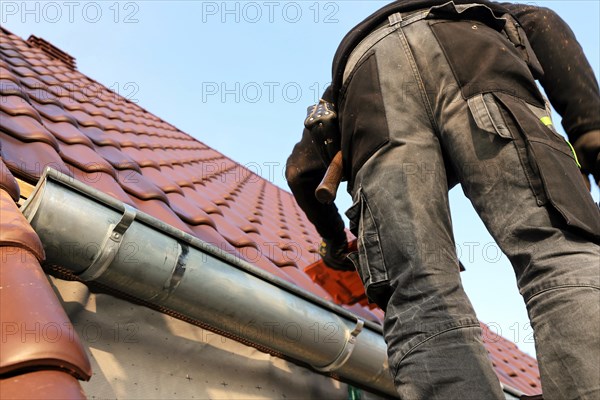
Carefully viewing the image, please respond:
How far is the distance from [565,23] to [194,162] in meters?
3.32

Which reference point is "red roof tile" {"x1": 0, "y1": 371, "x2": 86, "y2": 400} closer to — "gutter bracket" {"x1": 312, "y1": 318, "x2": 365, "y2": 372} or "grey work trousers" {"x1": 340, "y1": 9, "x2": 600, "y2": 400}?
"grey work trousers" {"x1": 340, "y1": 9, "x2": 600, "y2": 400}

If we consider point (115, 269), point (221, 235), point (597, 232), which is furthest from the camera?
point (221, 235)

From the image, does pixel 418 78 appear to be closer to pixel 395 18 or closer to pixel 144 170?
pixel 395 18

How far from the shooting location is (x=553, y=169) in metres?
1.26

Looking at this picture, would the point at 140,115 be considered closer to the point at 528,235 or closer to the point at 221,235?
the point at 221,235

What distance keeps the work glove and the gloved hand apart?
3.22 ft

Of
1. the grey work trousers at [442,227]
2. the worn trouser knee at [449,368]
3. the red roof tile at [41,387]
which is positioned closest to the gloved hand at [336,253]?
the grey work trousers at [442,227]

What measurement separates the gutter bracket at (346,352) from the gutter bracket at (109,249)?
881 mm

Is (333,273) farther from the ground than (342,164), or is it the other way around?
(342,164)

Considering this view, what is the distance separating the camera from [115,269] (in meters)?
1.66

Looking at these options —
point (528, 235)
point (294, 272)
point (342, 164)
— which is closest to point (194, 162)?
point (294, 272)

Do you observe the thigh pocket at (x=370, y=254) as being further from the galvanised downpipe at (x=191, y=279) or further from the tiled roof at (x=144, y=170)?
the tiled roof at (x=144, y=170)

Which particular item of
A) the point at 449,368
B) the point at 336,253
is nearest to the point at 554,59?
the point at 449,368

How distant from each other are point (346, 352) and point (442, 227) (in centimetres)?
91
